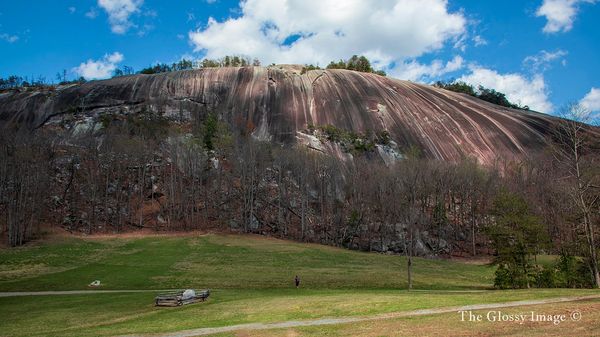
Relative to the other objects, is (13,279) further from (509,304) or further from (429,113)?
(429,113)

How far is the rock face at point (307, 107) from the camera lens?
10706 centimetres

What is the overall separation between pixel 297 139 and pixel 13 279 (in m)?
69.3

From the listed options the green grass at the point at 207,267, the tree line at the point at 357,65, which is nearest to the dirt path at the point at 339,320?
the green grass at the point at 207,267

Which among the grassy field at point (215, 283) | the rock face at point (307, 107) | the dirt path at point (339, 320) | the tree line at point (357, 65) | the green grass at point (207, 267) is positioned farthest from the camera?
the tree line at point (357, 65)

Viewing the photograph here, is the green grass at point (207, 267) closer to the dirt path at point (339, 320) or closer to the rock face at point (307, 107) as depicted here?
the dirt path at point (339, 320)

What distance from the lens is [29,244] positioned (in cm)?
5756

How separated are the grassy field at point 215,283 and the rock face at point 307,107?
50317 millimetres

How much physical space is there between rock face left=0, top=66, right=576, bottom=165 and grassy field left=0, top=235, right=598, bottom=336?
50.3 m

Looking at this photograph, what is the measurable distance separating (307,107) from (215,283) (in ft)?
263

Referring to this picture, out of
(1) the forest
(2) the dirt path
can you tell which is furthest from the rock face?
(2) the dirt path

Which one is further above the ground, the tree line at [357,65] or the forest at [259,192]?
the tree line at [357,65]

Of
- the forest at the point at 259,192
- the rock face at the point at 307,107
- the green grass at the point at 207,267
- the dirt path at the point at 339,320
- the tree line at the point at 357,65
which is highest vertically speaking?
the tree line at the point at 357,65

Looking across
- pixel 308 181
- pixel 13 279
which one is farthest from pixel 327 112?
pixel 13 279

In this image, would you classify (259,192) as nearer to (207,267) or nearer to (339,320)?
(207,267)
